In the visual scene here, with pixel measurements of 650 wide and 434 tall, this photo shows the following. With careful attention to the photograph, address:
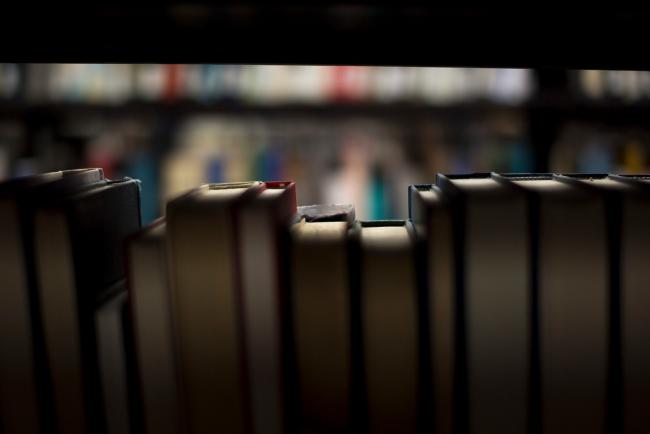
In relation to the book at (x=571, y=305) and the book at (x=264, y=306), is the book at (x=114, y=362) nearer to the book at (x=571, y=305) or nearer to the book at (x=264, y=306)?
the book at (x=264, y=306)

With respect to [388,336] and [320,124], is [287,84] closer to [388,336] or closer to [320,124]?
[320,124]

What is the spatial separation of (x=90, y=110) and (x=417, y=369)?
1801mm

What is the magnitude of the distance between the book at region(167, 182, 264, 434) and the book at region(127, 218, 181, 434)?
0.02 metres

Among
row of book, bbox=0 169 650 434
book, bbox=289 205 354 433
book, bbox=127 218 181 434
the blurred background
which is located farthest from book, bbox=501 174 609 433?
the blurred background

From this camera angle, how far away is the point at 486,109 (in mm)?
1897

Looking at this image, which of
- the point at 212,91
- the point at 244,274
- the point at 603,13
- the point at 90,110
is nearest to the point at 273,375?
the point at 244,274

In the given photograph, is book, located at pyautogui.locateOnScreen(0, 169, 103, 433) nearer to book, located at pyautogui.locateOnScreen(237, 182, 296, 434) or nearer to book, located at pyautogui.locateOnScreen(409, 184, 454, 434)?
book, located at pyautogui.locateOnScreen(237, 182, 296, 434)

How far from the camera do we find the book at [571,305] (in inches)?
16.7

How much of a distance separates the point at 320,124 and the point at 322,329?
156 centimetres

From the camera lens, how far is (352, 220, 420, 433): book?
436mm

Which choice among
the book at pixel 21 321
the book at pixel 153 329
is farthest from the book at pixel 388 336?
the book at pixel 21 321

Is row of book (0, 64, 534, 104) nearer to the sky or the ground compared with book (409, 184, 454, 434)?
nearer to the sky

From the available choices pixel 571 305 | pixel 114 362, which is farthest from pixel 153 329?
pixel 571 305

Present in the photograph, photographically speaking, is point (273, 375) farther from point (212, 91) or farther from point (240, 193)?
point (212, 91)
